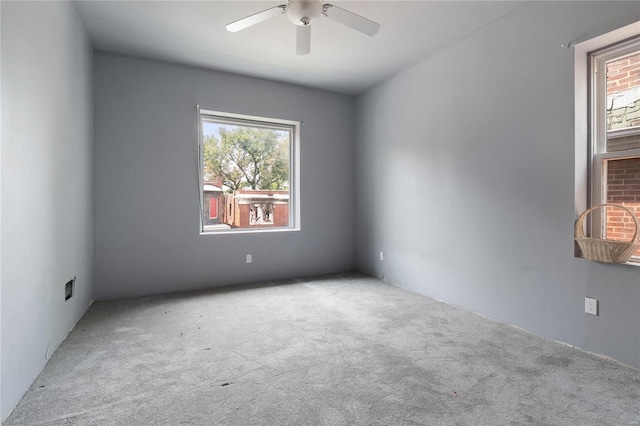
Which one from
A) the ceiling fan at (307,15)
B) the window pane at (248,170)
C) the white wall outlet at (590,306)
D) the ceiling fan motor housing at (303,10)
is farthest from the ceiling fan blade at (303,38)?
the white wall outlet at (590,306)

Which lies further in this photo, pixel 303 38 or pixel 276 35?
pixel 276 35

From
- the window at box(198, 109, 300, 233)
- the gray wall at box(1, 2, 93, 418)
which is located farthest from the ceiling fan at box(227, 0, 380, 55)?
the window at box(198, 109, 300, 233)

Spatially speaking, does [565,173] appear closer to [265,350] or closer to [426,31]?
[426,31]

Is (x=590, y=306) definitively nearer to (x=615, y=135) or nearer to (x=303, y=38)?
(x=615, y=135)

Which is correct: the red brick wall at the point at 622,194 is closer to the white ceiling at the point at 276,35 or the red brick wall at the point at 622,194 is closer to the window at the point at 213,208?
the white ceiling at the point at 276,35

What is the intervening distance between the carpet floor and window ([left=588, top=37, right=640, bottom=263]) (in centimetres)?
95

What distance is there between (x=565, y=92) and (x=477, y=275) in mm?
1616

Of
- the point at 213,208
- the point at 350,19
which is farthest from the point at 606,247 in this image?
the point at 213,208

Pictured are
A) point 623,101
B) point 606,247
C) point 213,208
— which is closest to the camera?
point 606,247

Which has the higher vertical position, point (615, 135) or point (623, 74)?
point (623, 74)

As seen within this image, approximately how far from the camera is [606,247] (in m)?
2.08

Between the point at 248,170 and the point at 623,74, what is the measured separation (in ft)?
12.0

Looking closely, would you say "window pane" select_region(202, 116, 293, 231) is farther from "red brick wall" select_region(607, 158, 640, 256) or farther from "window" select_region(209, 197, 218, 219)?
"red brick wall" select_region(607, 158, 640, 256)

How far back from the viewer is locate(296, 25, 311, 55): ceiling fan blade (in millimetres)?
2436
